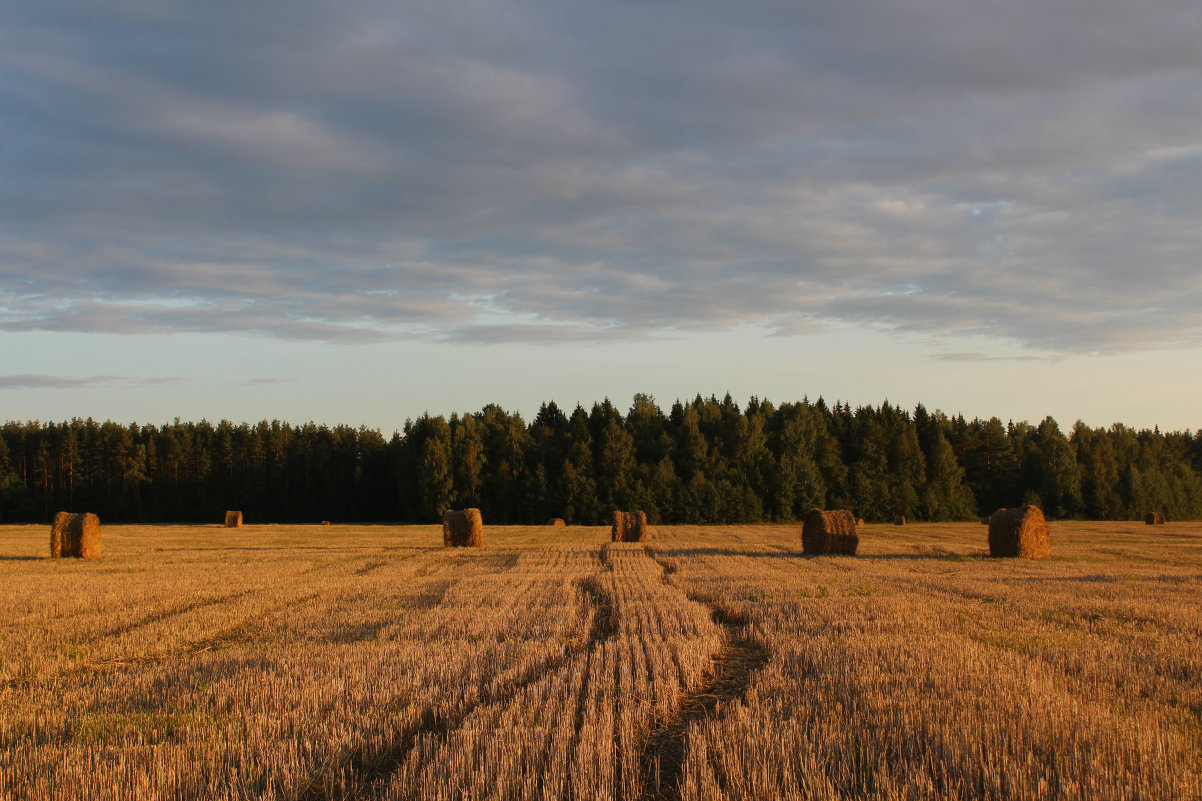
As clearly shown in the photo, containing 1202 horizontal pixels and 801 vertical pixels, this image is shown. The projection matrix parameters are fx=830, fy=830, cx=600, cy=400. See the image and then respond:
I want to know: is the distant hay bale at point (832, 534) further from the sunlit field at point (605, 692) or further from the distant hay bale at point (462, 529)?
the distant hay bale at point (462, 529)

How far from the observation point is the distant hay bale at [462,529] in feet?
100

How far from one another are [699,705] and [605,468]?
64.9 metres

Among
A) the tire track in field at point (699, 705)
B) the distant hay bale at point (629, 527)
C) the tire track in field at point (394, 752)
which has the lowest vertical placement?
the distant hay bale at point (629, 527)

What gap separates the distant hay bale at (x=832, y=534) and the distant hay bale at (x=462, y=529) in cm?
1201

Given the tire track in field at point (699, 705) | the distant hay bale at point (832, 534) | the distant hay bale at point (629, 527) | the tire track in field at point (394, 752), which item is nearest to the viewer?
the tire track in field at point (394, 752)

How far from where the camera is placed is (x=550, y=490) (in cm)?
7150

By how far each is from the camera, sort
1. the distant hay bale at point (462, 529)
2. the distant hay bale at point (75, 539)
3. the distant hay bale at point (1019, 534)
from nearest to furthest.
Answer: the distant hay bale at point (1019, 534)
the distant hay bale at point (75, 539)
the distant hay bale at point (462, 529)

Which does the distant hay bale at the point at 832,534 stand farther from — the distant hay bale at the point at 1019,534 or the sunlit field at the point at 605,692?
the sunlit field at the point at 605,692

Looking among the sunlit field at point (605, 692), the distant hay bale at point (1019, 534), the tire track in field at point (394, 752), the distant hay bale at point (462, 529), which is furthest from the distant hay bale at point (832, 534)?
the tire track in field at point (394, 752)

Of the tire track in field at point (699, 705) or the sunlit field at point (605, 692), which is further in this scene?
the tire track in field at point (699, 705)

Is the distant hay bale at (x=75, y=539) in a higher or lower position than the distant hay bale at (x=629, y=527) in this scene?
higher

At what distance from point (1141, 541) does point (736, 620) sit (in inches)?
1146

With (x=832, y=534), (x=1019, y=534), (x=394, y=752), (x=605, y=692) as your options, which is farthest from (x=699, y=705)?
(x=1019, y=534)

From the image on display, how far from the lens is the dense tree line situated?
6925 centimetres
